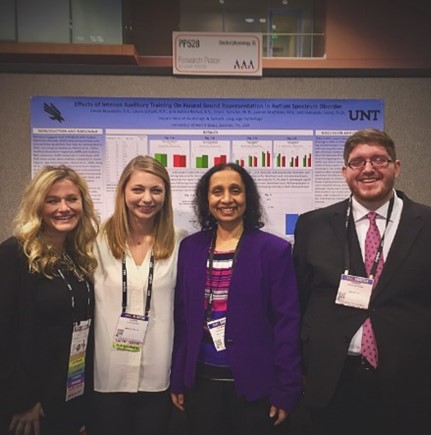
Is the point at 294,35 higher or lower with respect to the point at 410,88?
higher

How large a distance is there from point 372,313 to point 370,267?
168mm

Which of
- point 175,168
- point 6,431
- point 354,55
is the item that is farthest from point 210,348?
point 354,55

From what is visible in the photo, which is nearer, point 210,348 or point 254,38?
point 210,348

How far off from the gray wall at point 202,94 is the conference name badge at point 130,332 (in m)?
1.10

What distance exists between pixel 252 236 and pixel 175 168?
83 cm

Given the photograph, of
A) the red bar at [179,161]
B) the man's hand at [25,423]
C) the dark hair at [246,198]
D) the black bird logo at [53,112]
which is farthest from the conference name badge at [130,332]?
the black bird logo at [53,112]

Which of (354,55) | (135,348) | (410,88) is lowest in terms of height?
(135,348)

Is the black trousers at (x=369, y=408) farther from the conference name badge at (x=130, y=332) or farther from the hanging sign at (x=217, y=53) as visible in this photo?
the hanging sign at (x=217, y=53)

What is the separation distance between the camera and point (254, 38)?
2.17 meters

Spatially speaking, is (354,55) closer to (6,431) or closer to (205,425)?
(205,425)

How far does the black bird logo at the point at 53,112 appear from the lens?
7.35 ft

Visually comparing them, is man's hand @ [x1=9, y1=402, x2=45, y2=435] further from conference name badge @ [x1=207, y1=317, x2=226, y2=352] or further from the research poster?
the research poster

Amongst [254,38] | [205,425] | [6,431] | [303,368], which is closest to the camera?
[6,431]

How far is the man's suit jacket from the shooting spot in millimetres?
1443
